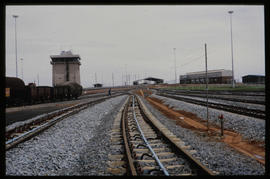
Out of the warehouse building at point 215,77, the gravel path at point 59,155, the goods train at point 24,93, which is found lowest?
the gravel path at point 59,155

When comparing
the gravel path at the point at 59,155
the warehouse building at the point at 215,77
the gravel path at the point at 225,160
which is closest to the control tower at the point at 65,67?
the warehouse building at the point at 215,77

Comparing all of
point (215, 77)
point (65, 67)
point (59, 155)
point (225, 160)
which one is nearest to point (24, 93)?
point (59, 155)

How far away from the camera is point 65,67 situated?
2480 inches

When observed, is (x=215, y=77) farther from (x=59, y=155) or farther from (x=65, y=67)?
(x=59, y=155)

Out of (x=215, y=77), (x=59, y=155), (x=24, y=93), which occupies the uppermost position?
(x=215, y=77)

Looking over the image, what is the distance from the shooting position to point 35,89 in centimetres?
2420

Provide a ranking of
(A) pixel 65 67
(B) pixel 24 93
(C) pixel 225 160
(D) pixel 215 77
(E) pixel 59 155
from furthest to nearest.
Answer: (D) pixel 215 77 → (A) pixel 65 67 → (B) pixel 24 93 → (E) pixel 59 155 → (C) pixel 225 160

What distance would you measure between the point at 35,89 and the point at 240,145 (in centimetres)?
2371

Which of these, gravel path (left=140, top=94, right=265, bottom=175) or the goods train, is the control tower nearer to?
the goods train

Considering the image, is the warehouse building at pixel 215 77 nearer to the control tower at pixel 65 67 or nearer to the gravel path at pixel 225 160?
the control tower at pixel 65 67

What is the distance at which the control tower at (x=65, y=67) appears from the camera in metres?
62.2

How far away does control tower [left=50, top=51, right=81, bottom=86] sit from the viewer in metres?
62.2
